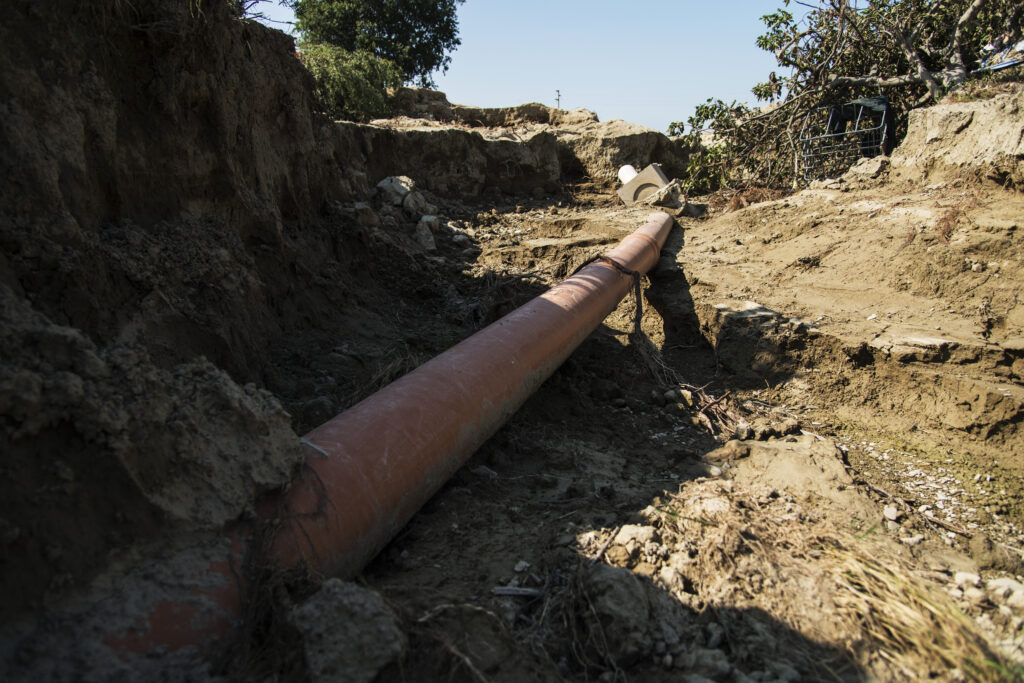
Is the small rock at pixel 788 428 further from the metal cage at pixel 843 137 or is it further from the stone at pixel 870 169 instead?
the metal cage at pixel 843 137

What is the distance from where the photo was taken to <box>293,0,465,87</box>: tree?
1978 centimetres

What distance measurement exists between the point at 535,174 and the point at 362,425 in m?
7.52

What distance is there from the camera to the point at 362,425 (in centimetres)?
229

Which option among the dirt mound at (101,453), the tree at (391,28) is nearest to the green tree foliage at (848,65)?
the dirt mound at (101,453)

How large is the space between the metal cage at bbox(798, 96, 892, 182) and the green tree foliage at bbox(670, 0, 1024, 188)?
0.71 feet

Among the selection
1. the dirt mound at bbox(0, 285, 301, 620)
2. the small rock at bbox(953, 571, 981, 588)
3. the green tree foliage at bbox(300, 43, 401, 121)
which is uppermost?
the green tree foliage at bbox(300, 43, 401, 121)

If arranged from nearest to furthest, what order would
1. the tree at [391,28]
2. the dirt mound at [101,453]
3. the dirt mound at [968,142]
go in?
the dirt mound at [101,453] < the dirt mound at [968,142] < the tree at [391,28]

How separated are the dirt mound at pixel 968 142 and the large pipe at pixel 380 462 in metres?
4.75

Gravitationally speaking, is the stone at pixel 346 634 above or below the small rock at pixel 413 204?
below

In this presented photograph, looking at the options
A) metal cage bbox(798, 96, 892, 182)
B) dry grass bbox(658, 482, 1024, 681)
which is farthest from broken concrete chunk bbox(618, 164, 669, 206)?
dry grass bbox(658, 482, 1024, 681)

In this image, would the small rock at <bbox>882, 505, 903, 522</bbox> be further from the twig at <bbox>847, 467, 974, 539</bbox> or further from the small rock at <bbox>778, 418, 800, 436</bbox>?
the small rock at <bbox>778, 418, 800, 436</bbox>

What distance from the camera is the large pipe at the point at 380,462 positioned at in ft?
5.18

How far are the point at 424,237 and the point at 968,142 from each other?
18.4 feet

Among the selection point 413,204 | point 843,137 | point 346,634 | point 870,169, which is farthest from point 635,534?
point 843,137
